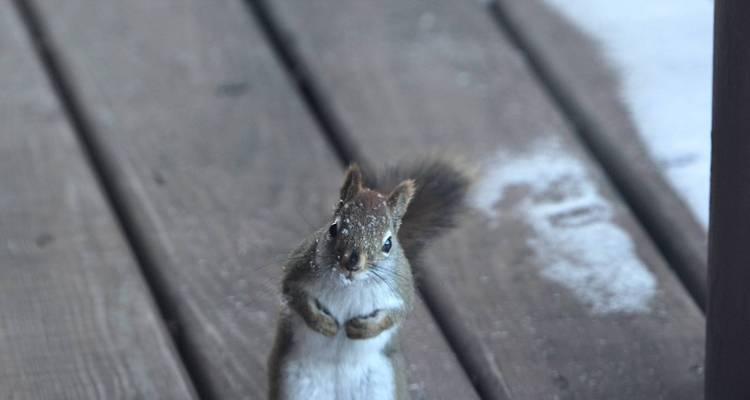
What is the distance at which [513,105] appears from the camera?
2004 millimetres

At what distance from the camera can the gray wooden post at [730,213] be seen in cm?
125

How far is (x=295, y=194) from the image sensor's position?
73.4 inches

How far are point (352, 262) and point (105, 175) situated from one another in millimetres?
666

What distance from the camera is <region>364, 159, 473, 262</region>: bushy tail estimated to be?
1.53 meters

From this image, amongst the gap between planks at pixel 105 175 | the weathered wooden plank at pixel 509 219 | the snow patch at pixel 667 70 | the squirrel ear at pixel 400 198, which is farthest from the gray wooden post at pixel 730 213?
the gap between planks at pixel 105 175

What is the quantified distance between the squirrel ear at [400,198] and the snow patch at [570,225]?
1.27 feet

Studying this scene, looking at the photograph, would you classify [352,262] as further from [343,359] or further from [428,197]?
[428,197]

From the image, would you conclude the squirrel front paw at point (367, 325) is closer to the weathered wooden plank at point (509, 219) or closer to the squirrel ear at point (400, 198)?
the squirrel ear at point (400, 198)

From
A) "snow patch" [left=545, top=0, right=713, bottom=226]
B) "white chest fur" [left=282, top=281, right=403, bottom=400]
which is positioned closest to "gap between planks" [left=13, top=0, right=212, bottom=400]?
"white chest fur" [left=282, top=281, right=403, bottom=400]

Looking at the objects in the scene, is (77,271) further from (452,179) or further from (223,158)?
(452,179)

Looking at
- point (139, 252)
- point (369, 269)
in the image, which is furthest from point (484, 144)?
point (369, 269)

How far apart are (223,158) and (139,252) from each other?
21cm

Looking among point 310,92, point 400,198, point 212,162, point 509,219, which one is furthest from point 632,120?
point 400,198

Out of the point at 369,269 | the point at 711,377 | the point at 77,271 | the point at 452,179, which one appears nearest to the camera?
the point at 369,269
